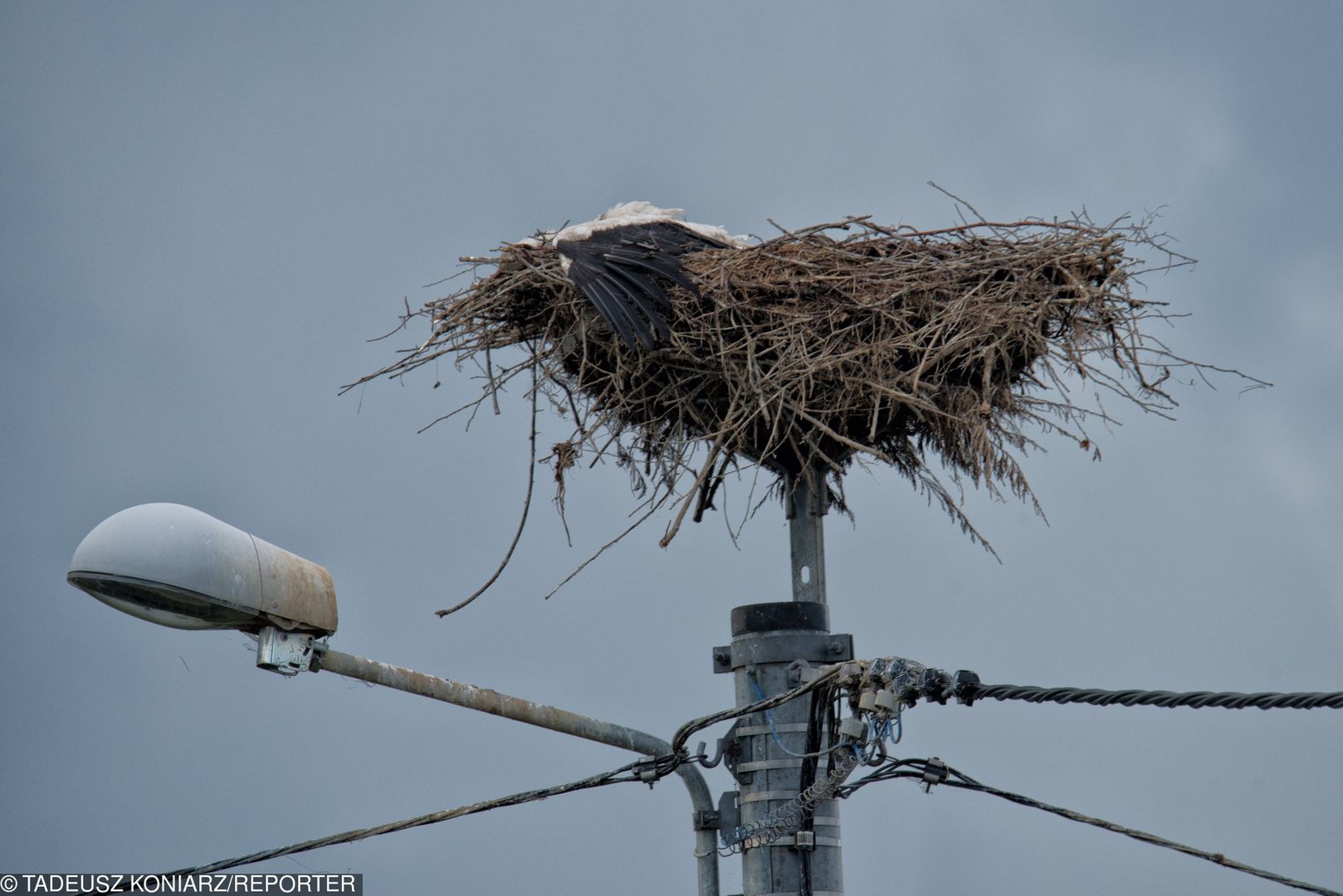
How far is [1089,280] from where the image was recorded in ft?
21.8

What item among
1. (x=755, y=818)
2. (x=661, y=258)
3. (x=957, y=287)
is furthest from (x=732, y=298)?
(x=755, y=818)

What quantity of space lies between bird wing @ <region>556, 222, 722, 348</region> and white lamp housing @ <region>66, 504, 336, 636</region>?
181cm

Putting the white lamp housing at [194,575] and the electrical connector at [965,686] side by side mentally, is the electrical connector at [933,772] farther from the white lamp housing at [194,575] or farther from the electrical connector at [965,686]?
the white lamp housing at [194,575]

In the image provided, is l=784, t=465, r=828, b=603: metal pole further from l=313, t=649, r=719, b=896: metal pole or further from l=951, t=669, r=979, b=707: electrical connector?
l=951, t=669, r=979, b=707: electrical connector

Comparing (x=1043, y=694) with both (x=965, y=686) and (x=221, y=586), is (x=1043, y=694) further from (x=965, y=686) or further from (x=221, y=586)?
(x=221, y=586)

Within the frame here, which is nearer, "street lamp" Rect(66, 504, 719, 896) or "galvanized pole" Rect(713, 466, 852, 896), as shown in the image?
"street lamp" Rect(66, 504, 719, 896)

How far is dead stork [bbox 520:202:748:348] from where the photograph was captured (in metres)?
6.17

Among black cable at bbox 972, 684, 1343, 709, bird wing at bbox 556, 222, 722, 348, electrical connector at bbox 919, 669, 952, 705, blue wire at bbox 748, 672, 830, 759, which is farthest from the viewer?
bird wing at bbox 556, 222, 722, 348

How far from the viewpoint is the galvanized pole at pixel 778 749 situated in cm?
534

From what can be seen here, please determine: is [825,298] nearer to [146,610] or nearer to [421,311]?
[421,311]

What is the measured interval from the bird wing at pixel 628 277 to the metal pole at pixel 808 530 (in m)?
0.78

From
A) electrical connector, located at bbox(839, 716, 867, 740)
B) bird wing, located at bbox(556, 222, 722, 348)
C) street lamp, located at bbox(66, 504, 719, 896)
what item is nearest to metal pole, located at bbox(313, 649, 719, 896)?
street lamp, located at bbox(66, 504, 719, 896)

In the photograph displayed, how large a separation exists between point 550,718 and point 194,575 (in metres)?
1.27

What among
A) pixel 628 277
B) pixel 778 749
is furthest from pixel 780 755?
pixel 628 277
